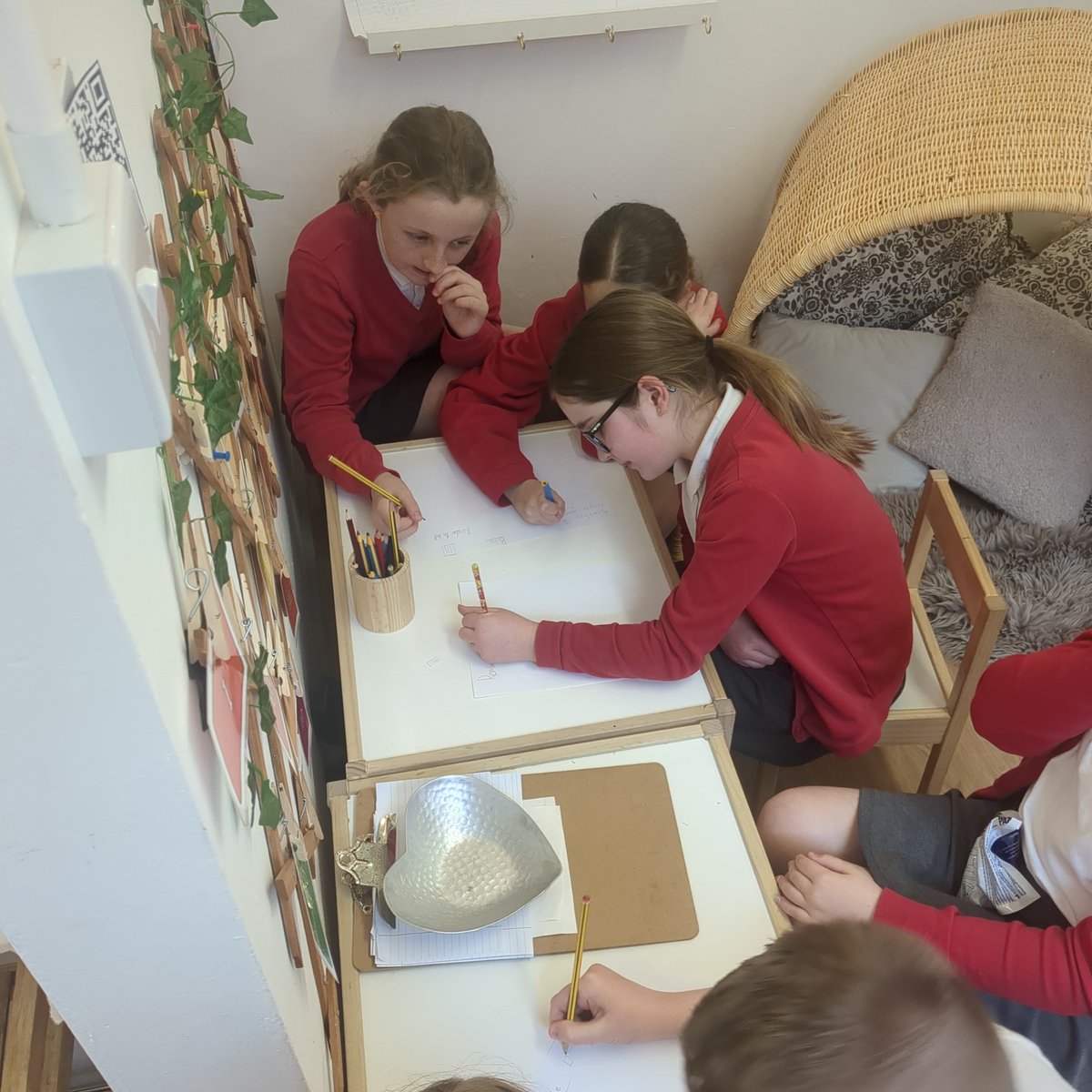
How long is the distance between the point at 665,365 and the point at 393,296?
0.58m

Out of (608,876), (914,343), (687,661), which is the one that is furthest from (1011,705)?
(914,343)

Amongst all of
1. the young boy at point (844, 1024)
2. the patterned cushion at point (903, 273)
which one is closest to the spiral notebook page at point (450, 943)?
the young boy at point (844, 1024)

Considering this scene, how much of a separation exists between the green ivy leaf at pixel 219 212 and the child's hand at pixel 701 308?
0.71m

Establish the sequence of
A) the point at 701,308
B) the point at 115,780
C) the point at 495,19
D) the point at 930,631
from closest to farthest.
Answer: the point at 115,780 < the point at 930,631 < the point at 701,308 < the point at 495,19

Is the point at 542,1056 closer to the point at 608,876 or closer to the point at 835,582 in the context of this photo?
the point at 608,876

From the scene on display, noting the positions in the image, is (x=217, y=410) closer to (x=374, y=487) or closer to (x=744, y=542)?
(x=374, y=487)

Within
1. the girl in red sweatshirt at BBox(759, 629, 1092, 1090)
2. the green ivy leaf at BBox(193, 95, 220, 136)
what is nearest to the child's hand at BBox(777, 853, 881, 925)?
the girl in red sweatshirt at BBox(759, 629, 1092, 1090)

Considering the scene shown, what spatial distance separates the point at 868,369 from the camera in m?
2.14

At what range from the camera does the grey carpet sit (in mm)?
1830

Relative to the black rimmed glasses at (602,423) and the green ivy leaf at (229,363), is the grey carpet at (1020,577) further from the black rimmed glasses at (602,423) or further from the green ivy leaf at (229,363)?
the green ivy leaf at (229,363)

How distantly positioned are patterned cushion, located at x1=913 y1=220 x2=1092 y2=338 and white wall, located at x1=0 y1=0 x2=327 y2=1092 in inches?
75.3

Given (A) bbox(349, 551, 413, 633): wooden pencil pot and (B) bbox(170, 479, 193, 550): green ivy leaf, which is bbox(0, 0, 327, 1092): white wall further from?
(A) bbox(349, 551, 413, 633): wooden pencil pot

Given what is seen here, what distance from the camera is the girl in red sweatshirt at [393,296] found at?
1431mm

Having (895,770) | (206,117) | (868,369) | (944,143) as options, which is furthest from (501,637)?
(868,369)
